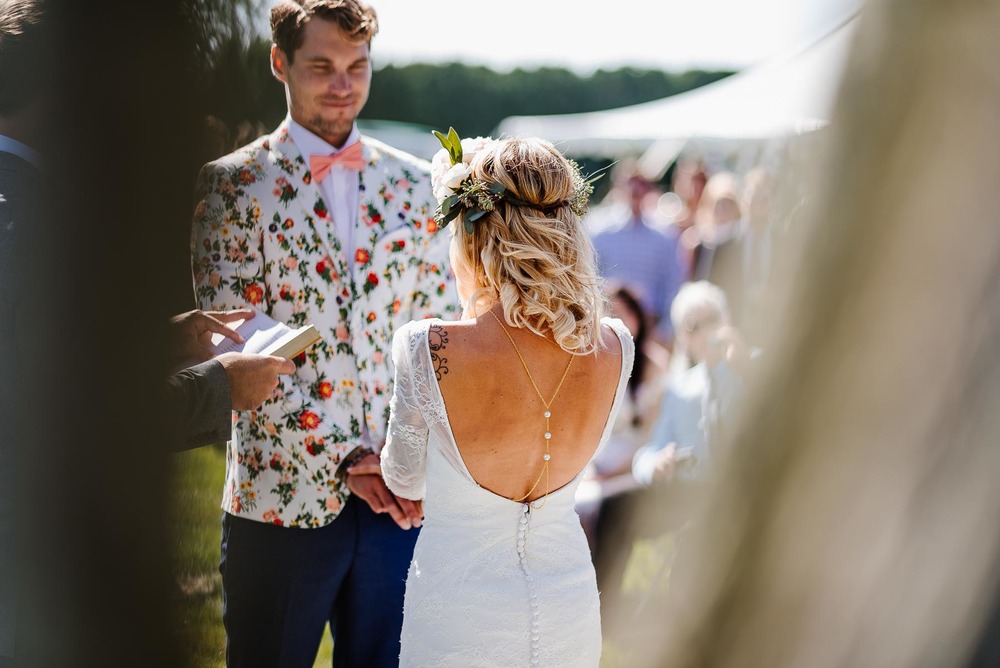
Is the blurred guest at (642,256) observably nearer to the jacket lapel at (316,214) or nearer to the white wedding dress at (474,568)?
the jacket lapel at (316,214)

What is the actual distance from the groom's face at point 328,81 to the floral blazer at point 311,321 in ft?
0.29

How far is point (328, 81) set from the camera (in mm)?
2549

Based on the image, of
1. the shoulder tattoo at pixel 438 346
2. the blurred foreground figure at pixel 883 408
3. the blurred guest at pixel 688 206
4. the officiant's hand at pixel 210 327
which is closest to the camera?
the blurred foreground figure at pixel 883 408

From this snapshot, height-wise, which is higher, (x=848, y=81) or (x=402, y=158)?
(x=848, y=81)

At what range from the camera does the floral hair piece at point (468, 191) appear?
2.16 meters

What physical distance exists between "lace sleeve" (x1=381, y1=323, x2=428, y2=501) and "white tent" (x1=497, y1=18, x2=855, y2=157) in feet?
1.93

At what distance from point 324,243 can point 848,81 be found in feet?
6.66

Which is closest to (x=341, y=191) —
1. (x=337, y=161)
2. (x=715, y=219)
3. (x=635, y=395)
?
(x=337, y=161)

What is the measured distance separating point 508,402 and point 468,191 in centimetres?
51

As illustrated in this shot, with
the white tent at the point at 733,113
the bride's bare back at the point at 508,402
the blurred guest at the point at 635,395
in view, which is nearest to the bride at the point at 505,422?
the bride's bare back at the point at 508,402

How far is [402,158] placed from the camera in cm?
280

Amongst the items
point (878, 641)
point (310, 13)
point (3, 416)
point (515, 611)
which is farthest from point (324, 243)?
point (878, 641)

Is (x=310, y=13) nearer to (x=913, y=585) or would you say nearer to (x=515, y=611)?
(x=515, y=611)

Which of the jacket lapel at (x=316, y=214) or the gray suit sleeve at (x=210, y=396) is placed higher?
the jacket lapel at (x=316, y=214)
